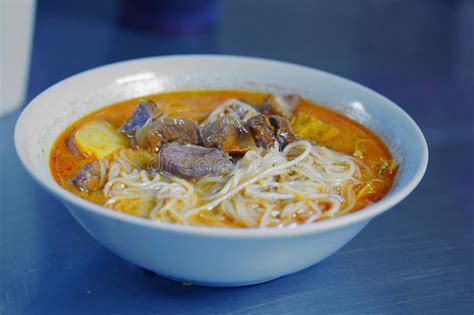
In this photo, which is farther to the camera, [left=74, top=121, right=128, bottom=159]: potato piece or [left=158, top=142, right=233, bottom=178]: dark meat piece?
[left=74, top=121, right=128, bottom=159]: potato piece

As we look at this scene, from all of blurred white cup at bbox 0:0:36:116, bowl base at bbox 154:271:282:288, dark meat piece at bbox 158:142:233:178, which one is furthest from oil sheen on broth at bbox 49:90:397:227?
blurred white cup at bbox 0:0:36:116

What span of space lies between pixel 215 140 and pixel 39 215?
3.16ft

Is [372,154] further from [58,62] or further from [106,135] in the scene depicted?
[58,62]

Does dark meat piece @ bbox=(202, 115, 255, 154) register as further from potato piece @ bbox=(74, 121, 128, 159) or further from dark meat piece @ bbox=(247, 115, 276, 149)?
potato piece @ bbox=(74, 121, 128, 159)

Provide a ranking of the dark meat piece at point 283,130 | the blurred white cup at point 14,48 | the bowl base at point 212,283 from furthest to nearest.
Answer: the blurred white cup at point 14,48
the dark meat piece at point 283,130
the bowl base at point 212,283

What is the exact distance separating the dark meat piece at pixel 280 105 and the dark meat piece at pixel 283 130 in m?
0.16

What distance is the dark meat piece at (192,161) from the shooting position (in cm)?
273

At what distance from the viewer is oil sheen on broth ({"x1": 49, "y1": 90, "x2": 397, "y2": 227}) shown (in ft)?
8.42

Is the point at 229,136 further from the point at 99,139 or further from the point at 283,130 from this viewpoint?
the point at 99,139

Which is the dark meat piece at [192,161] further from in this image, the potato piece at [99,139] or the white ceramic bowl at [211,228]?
the white ceramic bowl at [211,228]

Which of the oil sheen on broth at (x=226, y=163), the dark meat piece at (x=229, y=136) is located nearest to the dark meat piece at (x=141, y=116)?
the oil sheen on broth at (x=226, y=163)

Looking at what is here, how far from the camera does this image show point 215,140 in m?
2.92

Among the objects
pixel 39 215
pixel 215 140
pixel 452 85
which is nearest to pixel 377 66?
pixel 452 85

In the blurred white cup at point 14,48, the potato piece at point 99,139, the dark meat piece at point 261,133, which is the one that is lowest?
the blurred white cup at point 14,48
